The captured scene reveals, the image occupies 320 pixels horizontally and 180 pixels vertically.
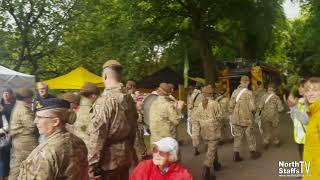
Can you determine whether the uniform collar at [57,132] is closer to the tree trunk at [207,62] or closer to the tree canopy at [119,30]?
the tree canopy at [119,30]

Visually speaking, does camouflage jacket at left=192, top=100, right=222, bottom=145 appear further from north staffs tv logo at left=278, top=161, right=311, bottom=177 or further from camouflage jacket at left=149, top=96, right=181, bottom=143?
camouflage jacket at left=149, top=96, right=181, bottom=143

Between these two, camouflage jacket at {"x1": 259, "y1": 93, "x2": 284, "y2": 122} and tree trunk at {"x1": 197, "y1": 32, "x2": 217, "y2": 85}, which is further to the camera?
tree trunk at {"x1": 197, "y1": 32, "x2": 217, "y2": 85}

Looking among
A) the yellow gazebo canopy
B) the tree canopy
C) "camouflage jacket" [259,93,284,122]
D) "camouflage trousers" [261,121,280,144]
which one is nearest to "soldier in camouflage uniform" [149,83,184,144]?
"camouflage jacket" [259,93,284,122]

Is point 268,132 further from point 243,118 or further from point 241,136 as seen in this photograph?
point 243,118

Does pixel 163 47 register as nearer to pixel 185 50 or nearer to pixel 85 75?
pixel 185 50

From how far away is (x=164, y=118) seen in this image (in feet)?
25.8

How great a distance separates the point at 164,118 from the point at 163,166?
354 cm

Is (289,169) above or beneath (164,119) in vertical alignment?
beneath

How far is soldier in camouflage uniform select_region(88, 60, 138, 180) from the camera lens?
4.65 meters

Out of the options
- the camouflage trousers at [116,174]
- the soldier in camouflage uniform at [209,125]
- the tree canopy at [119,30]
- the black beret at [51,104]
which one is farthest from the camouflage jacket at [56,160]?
the tree canopy at [119,30]

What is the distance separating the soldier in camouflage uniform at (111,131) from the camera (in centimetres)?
465

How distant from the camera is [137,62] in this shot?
2286cm

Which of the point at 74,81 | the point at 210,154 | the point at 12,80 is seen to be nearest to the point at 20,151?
the point at 210,154

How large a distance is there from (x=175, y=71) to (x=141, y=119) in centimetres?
1619
